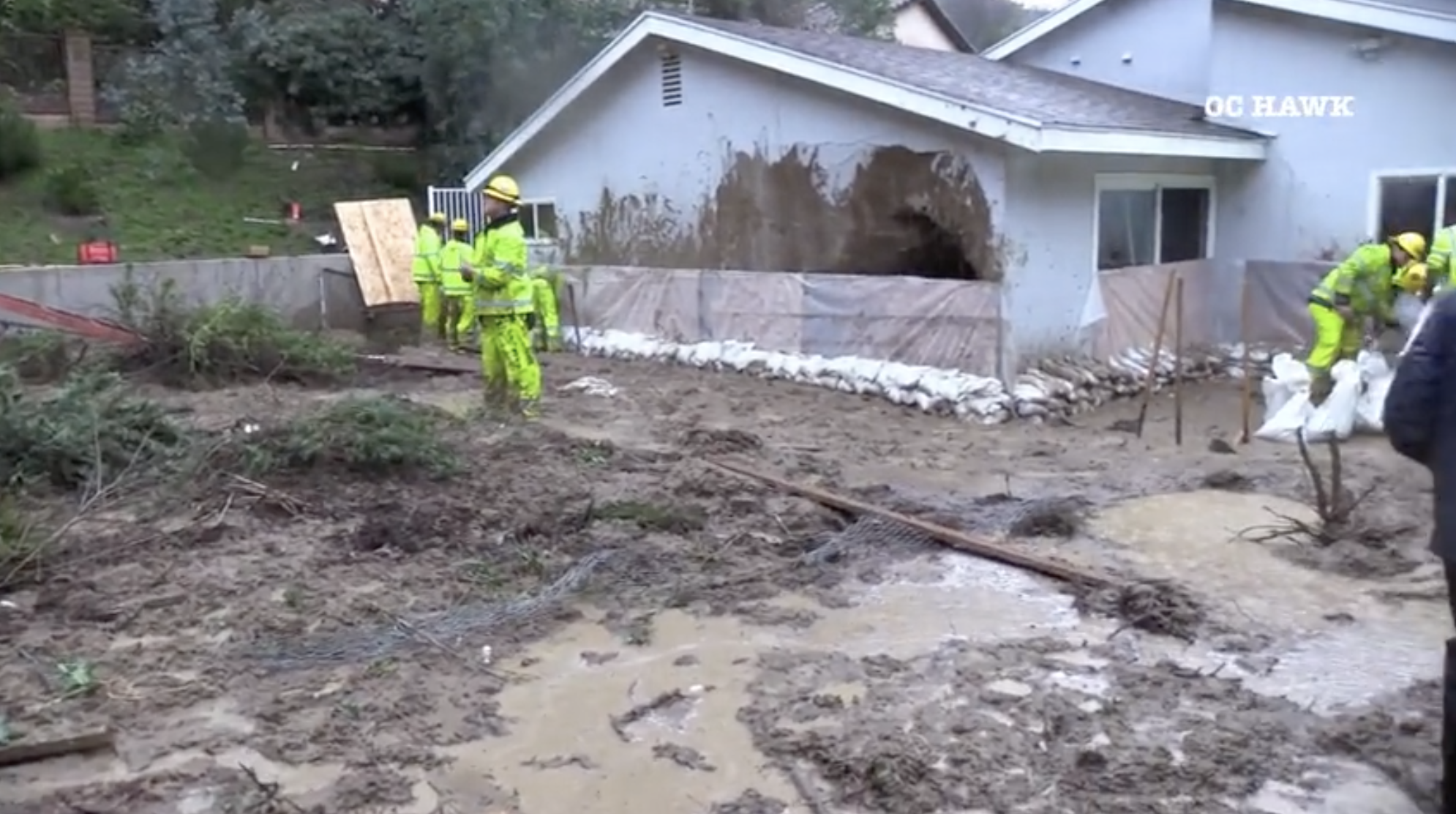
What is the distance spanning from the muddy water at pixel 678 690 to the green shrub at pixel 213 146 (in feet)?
54.5

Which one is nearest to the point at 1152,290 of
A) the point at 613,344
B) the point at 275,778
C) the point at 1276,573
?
the point at 613,344

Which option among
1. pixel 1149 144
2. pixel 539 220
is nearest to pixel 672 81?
pixel 539 220

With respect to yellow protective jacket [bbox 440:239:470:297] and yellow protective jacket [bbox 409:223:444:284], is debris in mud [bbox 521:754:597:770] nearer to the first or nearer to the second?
yellow protective jacket [bbox 440:239:470:297]

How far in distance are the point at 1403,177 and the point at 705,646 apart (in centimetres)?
1008

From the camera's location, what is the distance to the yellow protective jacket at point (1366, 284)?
32.4 ft

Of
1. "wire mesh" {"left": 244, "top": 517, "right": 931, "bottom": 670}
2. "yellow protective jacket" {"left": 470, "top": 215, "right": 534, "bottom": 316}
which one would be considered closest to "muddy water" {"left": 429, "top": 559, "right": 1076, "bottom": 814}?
"wire mesh" {"left": 244, "top": 517, "right": 931, "bottom": 670}

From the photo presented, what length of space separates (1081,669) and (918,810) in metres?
1.44

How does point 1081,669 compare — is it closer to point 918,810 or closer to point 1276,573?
point 918,810

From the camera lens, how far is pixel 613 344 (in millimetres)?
14680

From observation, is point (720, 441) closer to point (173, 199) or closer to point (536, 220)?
point (536, 220)

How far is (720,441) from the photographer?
9.45 m

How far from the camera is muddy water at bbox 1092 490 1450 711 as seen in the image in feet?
17.3

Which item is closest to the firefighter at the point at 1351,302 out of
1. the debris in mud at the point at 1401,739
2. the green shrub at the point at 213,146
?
the debris in mud at the point at 1401,739

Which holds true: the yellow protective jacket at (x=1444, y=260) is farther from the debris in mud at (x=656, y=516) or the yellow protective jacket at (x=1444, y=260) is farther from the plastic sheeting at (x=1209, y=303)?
the debris in mud at (x=656, y=516)
